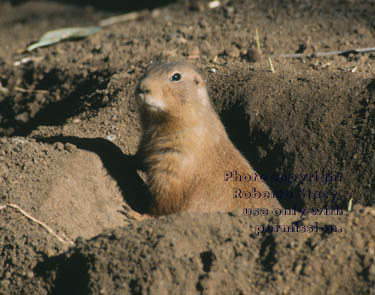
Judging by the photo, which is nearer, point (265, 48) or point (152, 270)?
point (152, 270)

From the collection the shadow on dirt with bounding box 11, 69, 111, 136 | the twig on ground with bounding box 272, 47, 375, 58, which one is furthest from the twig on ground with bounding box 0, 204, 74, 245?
the twig on ground with bounding box 272, 47, 375, 58

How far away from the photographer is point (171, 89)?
182 inches

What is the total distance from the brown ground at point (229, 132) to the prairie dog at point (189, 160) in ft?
1.76

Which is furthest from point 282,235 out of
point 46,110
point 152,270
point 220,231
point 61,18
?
point 61,18

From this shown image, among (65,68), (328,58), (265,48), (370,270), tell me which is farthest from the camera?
(65,68)

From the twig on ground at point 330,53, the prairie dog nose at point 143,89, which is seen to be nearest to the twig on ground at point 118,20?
the twig on ground at point 330,53

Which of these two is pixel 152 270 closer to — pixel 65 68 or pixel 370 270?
pixel 370 270

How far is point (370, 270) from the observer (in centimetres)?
324

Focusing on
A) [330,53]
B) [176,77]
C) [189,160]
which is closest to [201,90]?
[176,77]

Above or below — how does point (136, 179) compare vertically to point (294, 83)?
below

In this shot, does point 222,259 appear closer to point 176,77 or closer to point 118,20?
point 176,77

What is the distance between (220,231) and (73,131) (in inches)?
103

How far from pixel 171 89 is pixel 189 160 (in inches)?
25.9

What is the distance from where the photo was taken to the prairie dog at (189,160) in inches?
185
